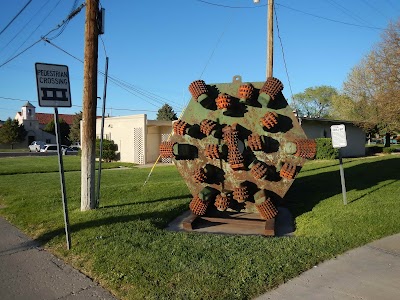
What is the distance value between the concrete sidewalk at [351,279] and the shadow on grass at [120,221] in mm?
3064

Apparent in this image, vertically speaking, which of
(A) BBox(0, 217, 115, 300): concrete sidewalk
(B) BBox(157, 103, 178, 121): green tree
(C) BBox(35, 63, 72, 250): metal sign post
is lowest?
(A) BBox(0, 217, 115, 300): concrete sidewalk

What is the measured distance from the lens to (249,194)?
20.8 ft

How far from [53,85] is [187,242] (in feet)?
9.81

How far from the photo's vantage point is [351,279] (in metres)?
3.91

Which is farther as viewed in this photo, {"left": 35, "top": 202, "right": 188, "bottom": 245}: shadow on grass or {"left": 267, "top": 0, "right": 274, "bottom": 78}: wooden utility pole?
{"left": 267, "top": 0, "right": 274, "bottom": 78}: wooden utility pole

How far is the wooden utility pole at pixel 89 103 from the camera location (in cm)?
748

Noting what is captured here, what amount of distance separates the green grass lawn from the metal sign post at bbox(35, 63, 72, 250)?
965mm

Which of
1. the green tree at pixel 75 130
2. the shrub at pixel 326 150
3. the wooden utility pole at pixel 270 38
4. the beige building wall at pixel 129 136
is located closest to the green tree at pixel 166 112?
the green tree at pixel 75 130

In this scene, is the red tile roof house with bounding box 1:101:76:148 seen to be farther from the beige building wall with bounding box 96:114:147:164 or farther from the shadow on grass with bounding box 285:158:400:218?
the shadow on grass with bounding box 285:158:400:218

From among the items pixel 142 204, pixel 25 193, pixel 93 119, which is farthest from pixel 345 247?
pixel 25 193

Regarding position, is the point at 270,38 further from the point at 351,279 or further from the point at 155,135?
the point at 155,135

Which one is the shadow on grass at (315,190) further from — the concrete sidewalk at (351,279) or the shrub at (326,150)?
the shrub at (326,150)

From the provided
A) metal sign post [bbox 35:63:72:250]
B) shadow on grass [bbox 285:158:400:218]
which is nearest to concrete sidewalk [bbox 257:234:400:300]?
shadow on grass [bbox 285:158:400:218]

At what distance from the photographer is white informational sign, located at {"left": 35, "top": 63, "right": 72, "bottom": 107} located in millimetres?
5162
